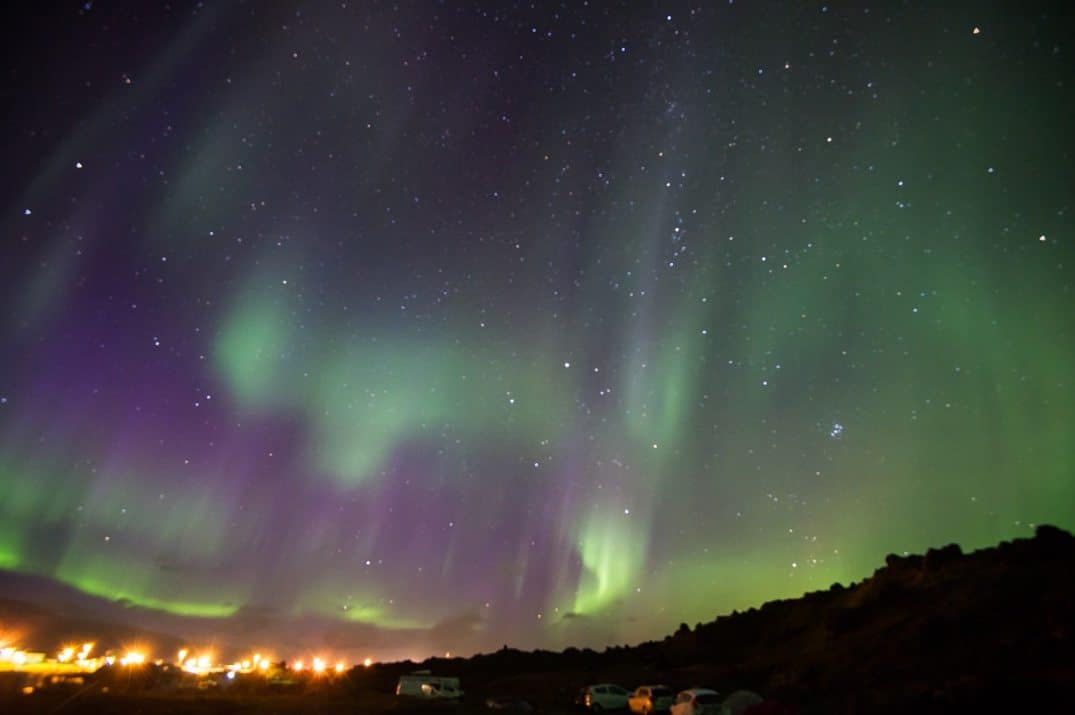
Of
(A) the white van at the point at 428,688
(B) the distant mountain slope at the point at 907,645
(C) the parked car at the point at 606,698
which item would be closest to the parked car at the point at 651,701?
(C) the parked car at the point at 606,698

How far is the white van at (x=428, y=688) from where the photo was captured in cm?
5053

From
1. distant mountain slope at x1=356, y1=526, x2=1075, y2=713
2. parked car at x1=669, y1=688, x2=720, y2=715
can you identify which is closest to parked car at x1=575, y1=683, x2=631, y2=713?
distant mountain slope at x1=356, y1=526, x2=1075, y2=713

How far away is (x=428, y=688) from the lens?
2002 inches

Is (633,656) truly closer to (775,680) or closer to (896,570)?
(896,570)

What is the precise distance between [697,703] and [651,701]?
5.57 metres

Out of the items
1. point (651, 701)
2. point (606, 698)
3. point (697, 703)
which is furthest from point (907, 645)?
point (606, 698)

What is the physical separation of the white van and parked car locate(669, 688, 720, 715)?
23.4m

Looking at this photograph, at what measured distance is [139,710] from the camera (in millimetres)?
34719

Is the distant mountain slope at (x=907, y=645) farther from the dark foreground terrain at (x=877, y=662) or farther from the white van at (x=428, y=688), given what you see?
the white van at (x=428, y=688)

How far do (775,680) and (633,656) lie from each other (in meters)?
42.9

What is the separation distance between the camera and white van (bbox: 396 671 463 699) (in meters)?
50.5

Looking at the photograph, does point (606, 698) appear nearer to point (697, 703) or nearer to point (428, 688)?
point (697, 703)

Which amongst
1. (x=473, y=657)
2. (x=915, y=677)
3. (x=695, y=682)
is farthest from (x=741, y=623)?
(x=915, y=677)

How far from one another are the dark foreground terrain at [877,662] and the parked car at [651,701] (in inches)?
227
